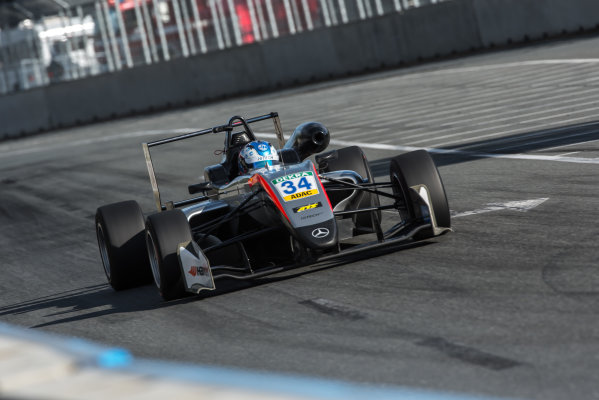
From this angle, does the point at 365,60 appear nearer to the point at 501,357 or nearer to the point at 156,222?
the point at 156,222

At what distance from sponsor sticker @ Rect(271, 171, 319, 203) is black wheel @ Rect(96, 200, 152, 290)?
149 cm

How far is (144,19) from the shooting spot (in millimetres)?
33781

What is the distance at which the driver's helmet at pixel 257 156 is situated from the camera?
9133 mm

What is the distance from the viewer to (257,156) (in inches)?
360

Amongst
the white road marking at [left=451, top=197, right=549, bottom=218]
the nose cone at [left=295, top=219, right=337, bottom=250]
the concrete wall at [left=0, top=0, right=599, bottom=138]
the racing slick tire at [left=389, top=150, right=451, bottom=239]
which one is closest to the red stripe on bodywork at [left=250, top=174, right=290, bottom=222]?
the nose cone at [left=295, top=219, right=337, bottom=250]

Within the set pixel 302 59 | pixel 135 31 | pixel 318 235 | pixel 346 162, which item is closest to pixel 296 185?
pixel 318 235

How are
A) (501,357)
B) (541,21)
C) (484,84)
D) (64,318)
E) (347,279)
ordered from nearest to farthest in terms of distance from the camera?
(501,357)
(347,279)
(64,318)
(484,84)
(541,21)

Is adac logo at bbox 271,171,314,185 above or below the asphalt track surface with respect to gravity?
above

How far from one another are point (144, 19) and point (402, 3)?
8.42m

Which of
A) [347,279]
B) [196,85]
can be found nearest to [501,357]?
[347,279]

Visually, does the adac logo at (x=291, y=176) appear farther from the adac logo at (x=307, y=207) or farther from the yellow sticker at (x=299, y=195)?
the adac logo at (x=307, y=207)

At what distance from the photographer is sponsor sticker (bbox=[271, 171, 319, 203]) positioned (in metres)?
7.98

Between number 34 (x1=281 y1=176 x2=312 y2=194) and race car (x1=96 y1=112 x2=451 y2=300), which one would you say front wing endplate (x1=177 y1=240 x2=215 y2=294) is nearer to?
race car (x1=96 y1=112 x2=451 y2=300)

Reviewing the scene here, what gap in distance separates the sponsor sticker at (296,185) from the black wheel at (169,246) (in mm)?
761
